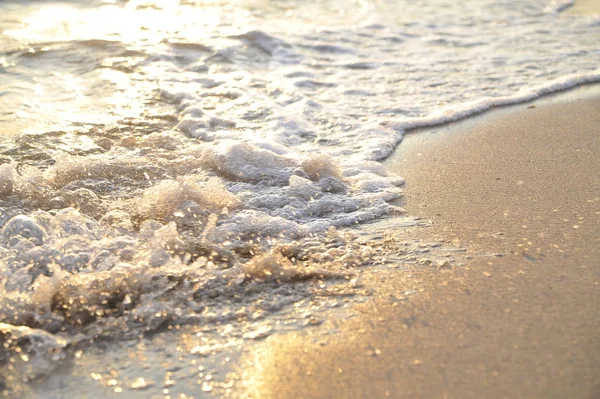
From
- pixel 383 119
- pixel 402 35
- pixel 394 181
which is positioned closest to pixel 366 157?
pixel 394 181

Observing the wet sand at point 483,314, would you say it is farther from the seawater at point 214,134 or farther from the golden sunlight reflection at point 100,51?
the golden sunlight reflection at point 100,51

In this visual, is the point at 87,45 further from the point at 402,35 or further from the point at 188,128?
the point at 402,35

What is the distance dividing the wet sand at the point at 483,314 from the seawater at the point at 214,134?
26 centimetres

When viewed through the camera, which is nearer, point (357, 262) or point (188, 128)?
point (357, 262)

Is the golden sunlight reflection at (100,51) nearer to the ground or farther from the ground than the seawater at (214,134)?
nearer to the ground

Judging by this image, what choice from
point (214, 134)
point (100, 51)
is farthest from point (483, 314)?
point (100, 51)

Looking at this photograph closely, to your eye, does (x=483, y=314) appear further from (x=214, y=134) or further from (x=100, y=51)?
(x=100, y=51)

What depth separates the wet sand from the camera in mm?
1897

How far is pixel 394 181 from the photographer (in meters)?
3.42

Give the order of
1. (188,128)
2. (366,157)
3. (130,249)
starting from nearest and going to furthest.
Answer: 1. (130,249)
2. (366,157)
3. (188,128)

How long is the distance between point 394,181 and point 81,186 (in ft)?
4.93

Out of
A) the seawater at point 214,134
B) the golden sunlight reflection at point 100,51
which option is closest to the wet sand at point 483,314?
the seawater at point 214,134

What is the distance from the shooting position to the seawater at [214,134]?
2344 mm

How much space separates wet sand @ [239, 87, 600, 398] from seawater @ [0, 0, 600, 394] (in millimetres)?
256
